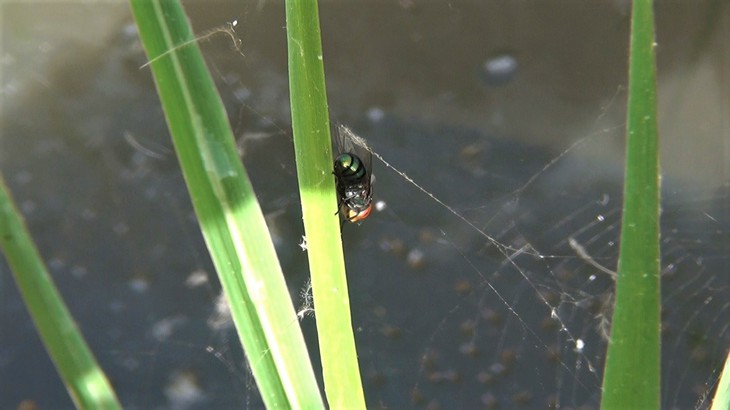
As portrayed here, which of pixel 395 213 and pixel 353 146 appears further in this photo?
pixel 395 213

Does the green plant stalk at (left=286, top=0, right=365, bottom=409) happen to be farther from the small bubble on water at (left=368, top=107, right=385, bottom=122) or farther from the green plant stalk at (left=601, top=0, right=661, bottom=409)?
the small bubble on water at (left=368, top=107, right=385, bottom=122)

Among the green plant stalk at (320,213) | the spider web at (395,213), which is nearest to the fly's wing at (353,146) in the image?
the spider web at (395,213)

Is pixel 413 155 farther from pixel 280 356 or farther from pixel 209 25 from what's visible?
pixel 280 356

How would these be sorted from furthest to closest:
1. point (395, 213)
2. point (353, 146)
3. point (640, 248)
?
point (395, 213) → point (353, 146) → point (640, 248)

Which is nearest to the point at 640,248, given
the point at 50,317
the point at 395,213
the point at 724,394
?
the point at 724,394

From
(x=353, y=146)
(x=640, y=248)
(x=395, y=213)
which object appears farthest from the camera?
(x=395, y=213)

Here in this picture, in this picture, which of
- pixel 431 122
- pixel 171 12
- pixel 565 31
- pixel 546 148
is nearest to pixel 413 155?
pixel 431 122

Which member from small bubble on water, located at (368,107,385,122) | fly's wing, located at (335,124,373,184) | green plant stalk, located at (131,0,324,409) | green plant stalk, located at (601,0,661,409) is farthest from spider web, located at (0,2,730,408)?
green plant stalk, located at (601,0,661,409)

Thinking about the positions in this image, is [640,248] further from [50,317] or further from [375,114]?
[375,114]
